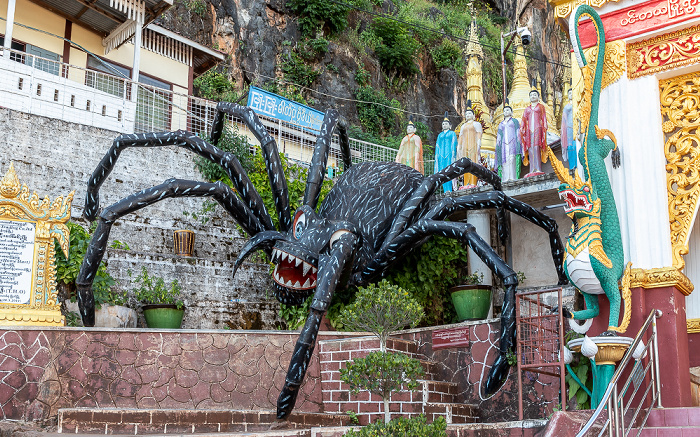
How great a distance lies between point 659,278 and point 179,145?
644 cm

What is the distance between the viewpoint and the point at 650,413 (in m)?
6.16

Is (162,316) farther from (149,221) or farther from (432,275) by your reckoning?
(432,275)

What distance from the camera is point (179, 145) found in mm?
10102

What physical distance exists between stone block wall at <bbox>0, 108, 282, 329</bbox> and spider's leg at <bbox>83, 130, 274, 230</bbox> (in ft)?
5.31

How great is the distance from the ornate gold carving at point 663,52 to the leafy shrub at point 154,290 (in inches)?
265

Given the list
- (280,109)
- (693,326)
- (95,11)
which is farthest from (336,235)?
(95,11)

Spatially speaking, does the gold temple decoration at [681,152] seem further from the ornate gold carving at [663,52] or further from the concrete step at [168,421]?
the concrete step at [168,421]

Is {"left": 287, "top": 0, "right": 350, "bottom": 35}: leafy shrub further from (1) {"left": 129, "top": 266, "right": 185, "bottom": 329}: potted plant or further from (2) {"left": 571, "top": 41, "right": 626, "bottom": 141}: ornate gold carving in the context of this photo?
(2) {"left": 571, "top": 41, "right": 626, "bottom": 141}: ornate gold carving

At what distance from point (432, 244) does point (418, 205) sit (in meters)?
1.22

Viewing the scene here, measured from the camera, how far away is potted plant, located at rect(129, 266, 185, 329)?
33.3 ft

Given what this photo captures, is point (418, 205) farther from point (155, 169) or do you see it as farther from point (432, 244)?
point (155, 169)

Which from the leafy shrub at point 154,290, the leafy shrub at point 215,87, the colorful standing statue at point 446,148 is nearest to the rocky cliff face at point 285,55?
the leafy shrub at point 215,87

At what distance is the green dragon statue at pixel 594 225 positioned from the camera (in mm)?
6734

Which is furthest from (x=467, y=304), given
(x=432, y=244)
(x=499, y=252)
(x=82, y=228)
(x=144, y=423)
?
(x=82, y=228)
